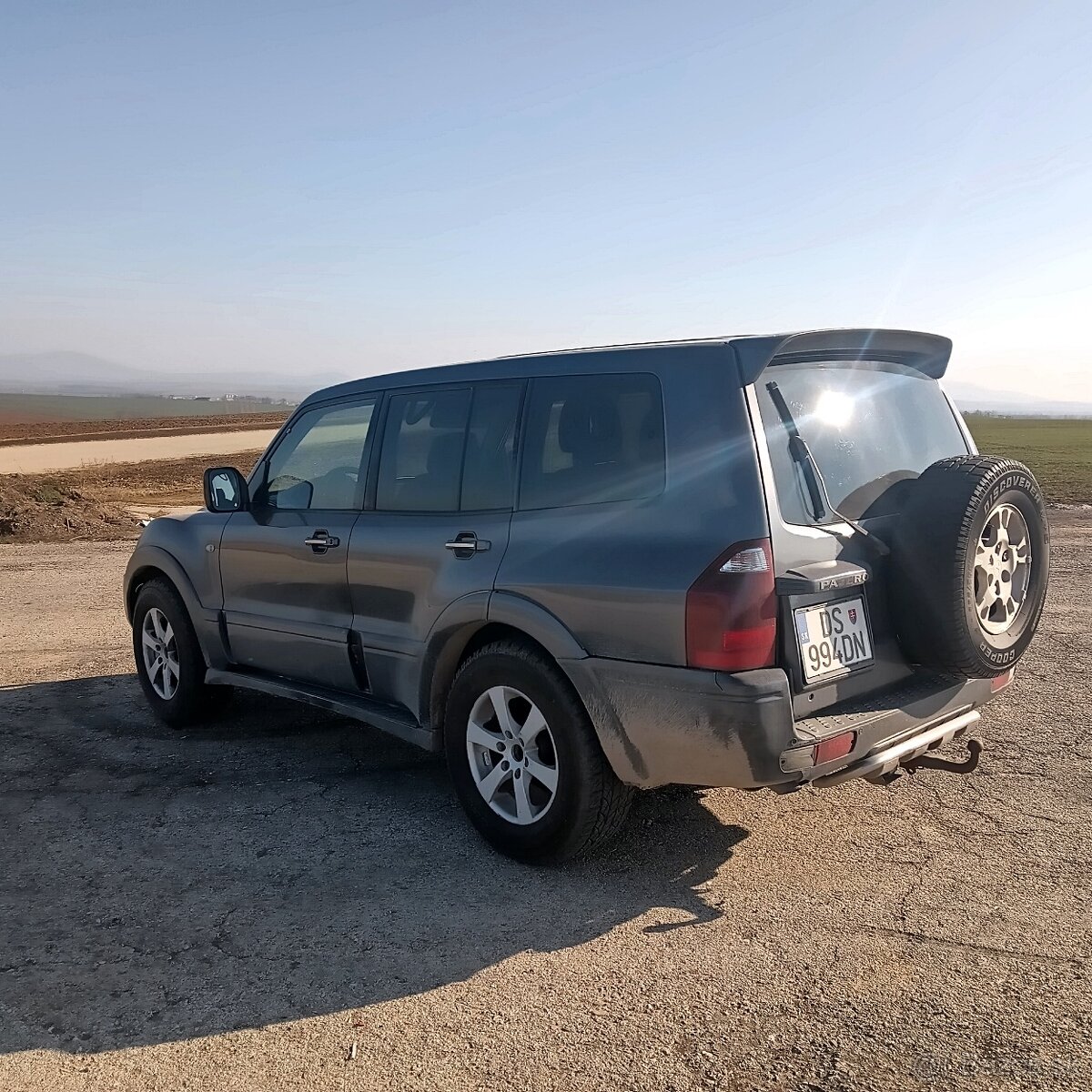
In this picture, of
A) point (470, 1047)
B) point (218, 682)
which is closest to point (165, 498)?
point (218, 682)

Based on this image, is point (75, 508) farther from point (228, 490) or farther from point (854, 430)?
point (854, 430)

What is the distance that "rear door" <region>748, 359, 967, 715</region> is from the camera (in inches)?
128

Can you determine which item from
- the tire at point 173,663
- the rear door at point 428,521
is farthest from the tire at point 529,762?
the tire at point 173,663

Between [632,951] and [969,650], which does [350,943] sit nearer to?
[632,951]

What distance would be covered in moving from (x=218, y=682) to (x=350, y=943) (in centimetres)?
252

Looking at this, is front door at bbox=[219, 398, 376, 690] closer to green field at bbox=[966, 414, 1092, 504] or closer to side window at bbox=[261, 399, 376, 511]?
side window at bbox=[261, 399, 376, 511]

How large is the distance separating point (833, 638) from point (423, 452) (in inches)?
77.4

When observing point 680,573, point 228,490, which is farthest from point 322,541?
point 680,573

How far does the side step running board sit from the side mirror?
0.88 m

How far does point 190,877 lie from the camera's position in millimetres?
3785

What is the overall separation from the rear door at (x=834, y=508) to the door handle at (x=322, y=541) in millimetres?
2150

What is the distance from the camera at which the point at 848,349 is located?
376 centimetres

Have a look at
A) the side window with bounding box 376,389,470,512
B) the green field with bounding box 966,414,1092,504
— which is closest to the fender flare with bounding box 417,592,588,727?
the side window with bounding box 376,389,470,512

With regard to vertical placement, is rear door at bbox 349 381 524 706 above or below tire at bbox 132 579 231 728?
above
